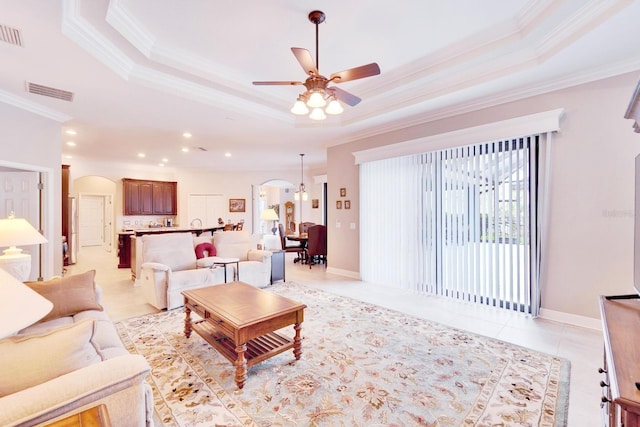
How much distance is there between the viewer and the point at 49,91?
11.4ft

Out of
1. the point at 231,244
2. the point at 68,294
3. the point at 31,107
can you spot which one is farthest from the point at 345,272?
the point at 31,107

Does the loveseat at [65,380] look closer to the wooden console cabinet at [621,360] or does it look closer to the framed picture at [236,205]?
the wooden console cabinet at [621,360]

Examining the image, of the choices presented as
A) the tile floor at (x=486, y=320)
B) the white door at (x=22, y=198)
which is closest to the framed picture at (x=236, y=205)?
the tile floor at (x=486, y=320)

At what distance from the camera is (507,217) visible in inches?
144

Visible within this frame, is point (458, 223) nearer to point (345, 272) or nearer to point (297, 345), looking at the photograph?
point (345, 272)

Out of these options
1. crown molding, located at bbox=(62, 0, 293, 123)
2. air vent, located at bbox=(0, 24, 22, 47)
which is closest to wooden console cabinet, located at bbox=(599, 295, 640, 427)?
crown molding, located at bbox=(62, 0, 293, 123)

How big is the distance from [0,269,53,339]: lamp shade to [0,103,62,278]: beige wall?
4198 millimetres

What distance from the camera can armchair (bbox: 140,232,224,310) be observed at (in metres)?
3.81

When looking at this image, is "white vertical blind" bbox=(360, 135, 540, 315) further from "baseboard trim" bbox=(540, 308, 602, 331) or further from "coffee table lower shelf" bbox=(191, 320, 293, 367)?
"coffee table lower shelf" bbox=(191, 320, 293, 367)

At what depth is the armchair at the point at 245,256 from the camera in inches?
188

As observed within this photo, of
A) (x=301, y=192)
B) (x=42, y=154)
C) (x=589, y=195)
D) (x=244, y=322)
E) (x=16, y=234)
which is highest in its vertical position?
(x=42, y=154)

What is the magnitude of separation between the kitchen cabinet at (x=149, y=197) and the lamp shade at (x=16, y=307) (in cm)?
894

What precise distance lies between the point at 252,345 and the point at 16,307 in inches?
76.5

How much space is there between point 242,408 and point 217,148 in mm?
5891
